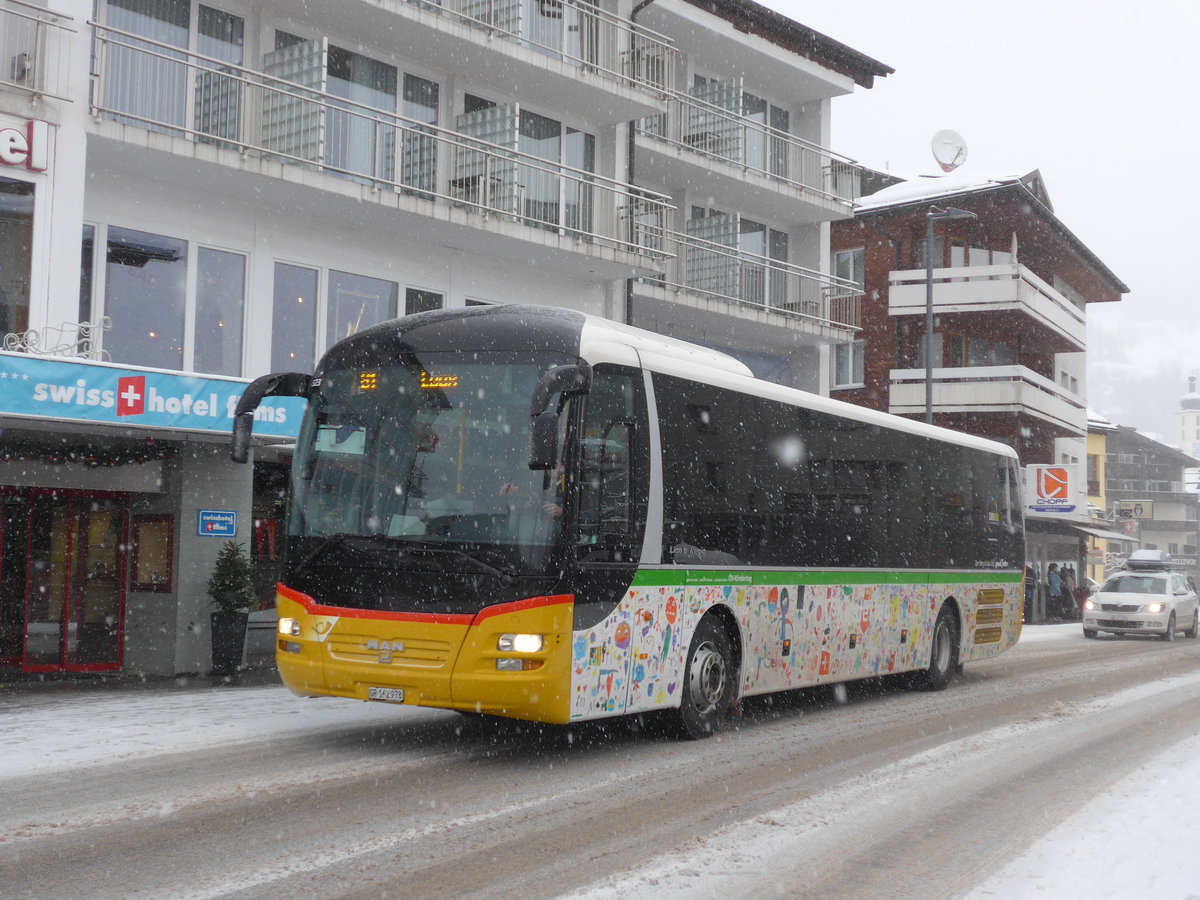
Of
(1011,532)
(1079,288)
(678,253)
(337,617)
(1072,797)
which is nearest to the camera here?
(1072,797)

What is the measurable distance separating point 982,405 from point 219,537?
90.6 feet

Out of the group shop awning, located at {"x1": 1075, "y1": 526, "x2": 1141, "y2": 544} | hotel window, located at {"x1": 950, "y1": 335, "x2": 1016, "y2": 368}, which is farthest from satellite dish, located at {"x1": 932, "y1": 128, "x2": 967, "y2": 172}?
shop awning, located at {"x1": 1075, "y1": 526, "x2": 1141, "y2": 544}

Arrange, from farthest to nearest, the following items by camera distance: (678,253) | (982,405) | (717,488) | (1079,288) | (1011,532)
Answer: (1079,288) < (982,405) < (678,253) < (1011,532) < (717,488)

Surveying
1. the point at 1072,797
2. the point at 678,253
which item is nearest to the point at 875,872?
the point at 1072,797

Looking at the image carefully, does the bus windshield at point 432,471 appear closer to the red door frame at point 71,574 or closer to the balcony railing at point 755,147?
the red door frame at point 71,574

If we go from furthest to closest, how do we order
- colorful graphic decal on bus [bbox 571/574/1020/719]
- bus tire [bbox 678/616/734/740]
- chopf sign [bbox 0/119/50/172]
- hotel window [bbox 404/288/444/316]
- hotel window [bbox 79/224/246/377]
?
hotel window [bbox 404/288/444/316]
hotel window [bbox 79/224/246/377]
chopf sign [bbox 0/119/50/172]
bus tire [bbox 678/616/734/740]
colorful graphic decal on bus [bbox 571/574/1020/719]

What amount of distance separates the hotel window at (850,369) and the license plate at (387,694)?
34.1 meters

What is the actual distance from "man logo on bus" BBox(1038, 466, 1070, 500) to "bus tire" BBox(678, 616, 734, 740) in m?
32.7

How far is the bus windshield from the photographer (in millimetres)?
9102

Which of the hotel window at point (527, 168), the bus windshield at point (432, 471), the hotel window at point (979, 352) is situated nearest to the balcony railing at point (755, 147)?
the hotel window at point (527, 168)

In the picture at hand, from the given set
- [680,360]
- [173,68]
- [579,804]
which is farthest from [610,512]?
[173,68]

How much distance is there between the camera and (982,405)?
39.2m

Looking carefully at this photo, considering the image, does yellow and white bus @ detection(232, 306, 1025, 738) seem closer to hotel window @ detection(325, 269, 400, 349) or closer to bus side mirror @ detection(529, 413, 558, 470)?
bus side mirror @ detection(529, 413, 558, 470)

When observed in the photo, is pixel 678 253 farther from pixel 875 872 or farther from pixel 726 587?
pixel 875 872
